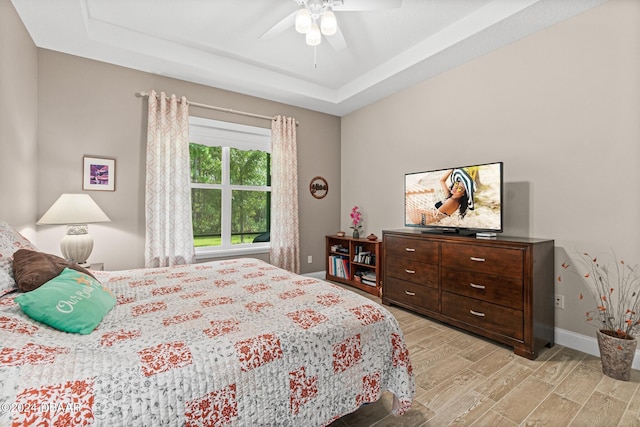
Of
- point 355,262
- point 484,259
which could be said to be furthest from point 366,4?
point 355,262

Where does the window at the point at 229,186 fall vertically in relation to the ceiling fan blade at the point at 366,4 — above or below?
below

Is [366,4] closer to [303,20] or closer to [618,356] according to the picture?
[303,20]

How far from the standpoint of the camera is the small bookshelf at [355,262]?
377cm

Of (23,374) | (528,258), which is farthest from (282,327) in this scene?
(528,258)

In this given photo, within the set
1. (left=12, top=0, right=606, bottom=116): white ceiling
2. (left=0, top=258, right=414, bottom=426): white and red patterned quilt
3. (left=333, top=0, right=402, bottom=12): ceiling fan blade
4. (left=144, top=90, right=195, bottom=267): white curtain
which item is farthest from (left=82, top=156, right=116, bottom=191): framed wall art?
(left=333, top=0, right=402, bottom=12): ceiling fan blade

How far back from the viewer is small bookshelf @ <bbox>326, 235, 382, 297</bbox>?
3.77 meters

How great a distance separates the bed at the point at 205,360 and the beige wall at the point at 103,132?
1.45m

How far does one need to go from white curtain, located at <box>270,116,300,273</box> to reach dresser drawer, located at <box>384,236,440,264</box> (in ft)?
4.58

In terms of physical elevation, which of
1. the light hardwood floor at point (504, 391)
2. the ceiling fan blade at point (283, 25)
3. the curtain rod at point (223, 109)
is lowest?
the light hardwood floor at point (504, 391)

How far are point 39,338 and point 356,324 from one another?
1173 mm

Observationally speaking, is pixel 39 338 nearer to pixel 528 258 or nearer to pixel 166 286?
pixel 166 286

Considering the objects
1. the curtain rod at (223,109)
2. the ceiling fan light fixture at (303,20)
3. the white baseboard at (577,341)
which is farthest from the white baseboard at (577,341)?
the curtain rod at (223,109)

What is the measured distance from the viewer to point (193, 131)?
11.7 feet

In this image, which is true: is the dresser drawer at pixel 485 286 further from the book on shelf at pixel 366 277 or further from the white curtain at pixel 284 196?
the white curtain at pixel 284 196
